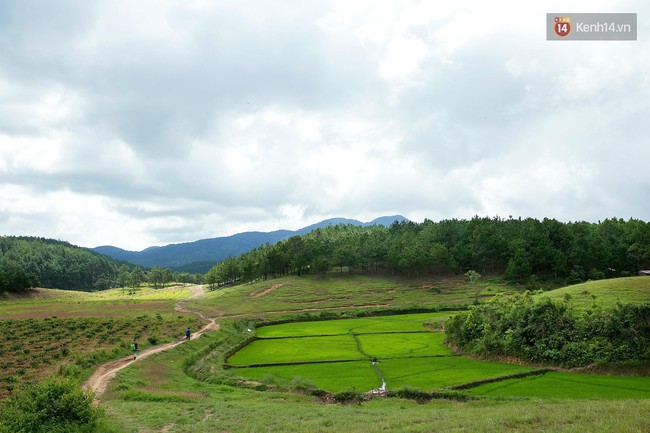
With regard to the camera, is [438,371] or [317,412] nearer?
[317,412]

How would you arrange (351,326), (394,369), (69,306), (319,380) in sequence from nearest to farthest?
1. (319,380)
2. (394,369)
3. (351,326)
4. (69,306)

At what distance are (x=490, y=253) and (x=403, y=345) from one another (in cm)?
8208

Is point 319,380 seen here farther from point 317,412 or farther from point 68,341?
point 68,341

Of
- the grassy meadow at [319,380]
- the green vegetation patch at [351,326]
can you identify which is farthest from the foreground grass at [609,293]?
the green vegetation patch at [351,326]

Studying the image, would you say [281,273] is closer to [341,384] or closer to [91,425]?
[341,384]

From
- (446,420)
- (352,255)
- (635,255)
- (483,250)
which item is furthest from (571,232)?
(446,420)

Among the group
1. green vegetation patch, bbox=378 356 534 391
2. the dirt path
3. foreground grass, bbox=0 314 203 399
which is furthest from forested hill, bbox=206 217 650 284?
the dirt path

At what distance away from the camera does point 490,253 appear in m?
117

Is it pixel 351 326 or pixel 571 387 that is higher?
pixel 571 387

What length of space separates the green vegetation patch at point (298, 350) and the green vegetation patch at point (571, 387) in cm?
1546

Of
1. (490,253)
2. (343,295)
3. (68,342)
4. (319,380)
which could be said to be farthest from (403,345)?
(490,253)

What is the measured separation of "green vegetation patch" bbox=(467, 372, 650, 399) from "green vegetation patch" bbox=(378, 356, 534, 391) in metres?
1.87

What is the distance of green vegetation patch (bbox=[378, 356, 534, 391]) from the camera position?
30.2 metres

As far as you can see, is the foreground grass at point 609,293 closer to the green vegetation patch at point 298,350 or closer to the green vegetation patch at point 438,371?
the green vegetation patch at point 438,371
